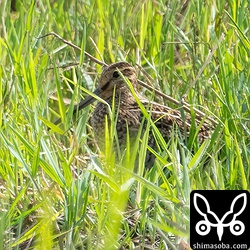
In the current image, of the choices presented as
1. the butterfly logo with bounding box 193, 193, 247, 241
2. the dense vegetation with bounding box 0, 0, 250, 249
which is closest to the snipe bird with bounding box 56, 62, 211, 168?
the dense vegetation with bounding box 0, 0, 250, 249

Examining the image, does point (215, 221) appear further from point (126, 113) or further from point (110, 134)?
point (126, 113)

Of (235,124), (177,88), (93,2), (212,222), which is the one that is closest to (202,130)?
(177,88)

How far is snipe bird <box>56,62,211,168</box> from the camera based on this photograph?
4.49 meters

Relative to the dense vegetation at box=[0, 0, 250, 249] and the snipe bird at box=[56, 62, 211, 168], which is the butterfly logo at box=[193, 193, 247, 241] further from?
the snipe bird at box=[56, 62, 211, 168]

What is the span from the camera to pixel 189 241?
3.01m

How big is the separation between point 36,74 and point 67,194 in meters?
1.18

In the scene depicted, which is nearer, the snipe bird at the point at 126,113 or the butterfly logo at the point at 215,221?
the butterfly logo at the point at 215,221

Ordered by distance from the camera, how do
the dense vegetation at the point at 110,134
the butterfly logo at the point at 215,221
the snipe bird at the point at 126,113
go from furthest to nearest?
the snipe bird at the point at 126,113
the dense vegetation at the point at 110,134
the butterfly logo at the point at 215,221

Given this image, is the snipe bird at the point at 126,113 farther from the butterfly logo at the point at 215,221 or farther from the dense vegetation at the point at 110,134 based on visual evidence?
the butterfly logo at the point at 215,221

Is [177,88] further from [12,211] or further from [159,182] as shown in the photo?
[12,211]

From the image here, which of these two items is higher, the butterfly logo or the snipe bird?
the snipe bird

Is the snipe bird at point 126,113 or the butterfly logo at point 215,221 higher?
the snipe bird at point 126,113

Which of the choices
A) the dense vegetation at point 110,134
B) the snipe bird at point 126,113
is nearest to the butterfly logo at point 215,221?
the dense vegetation at point 110,134

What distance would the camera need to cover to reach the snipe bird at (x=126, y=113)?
14.7 feet
